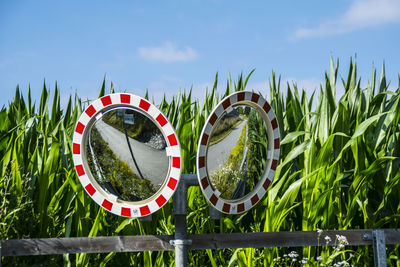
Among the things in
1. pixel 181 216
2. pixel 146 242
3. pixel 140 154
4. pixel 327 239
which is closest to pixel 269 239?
pixel 327 239

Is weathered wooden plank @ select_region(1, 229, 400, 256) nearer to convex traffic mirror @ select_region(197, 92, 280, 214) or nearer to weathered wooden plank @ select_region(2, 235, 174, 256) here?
weathered wooden plank @ select_region(2, 235, 174, 256)

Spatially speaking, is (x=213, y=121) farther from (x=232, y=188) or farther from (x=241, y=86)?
(x=241, y=86)

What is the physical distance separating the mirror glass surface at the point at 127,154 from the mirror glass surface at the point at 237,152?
0.93 feet

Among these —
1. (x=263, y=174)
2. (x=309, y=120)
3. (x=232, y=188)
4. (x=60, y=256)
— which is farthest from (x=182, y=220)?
(x=309, y=120)

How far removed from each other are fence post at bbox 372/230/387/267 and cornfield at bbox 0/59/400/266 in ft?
0.74

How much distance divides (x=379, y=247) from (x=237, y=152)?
137 centimetres

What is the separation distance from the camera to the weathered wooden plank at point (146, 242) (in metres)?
2.91

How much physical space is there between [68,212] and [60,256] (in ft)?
1.10

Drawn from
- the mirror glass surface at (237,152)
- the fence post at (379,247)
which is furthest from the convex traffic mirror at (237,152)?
the fence post at (379,247)

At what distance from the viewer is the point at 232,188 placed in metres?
2.88

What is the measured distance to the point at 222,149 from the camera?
277 centimetres

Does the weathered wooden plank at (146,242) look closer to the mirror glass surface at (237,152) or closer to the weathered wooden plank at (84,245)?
the weathered wooden plank at (84,245)

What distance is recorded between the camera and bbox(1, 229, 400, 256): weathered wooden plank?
9.53 ft

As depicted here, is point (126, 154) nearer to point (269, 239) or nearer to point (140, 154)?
point (140, 154)
